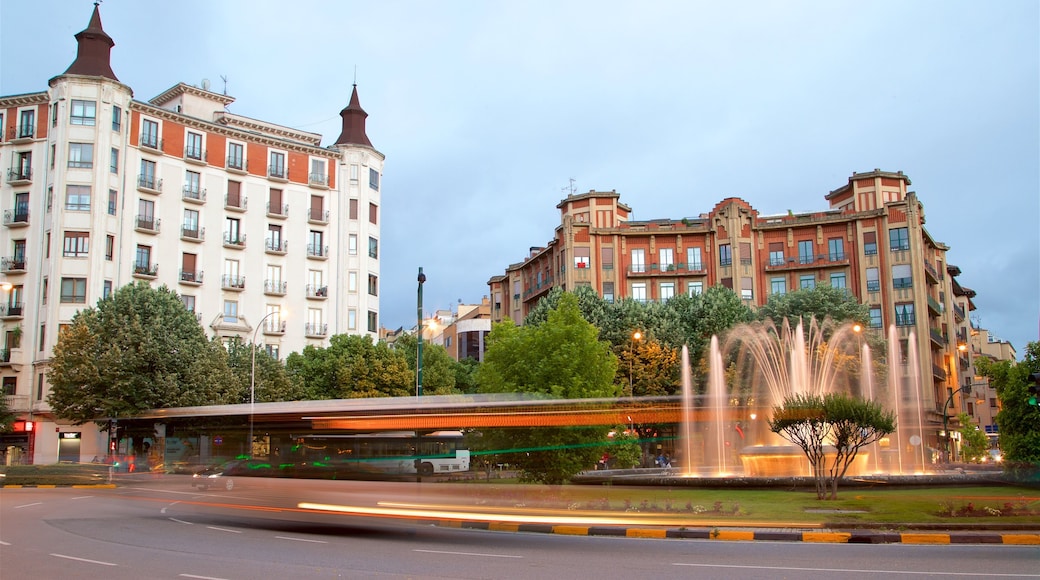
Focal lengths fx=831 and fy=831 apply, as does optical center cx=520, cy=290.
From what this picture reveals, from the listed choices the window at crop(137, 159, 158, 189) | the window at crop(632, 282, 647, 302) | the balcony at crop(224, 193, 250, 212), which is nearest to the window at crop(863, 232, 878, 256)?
the window at crop(632, 282, 647, 302)

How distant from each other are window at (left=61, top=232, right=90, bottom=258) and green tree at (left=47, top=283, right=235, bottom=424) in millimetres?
6986

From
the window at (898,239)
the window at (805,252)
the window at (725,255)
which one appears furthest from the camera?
the window at (725,255)

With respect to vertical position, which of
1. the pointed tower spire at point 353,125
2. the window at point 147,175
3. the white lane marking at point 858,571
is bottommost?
the white lane marking at point 858,571

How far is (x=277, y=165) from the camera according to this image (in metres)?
59.5

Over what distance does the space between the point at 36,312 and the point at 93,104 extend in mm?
12869

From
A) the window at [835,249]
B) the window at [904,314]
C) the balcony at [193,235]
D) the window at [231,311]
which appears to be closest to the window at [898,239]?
the window at [835,249]

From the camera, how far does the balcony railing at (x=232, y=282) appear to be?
5547 centimetres

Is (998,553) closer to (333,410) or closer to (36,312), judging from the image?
(333,410)

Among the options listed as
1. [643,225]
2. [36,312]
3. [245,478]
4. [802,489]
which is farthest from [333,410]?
[643,225]

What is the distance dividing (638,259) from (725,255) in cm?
694

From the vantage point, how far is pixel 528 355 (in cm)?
2608

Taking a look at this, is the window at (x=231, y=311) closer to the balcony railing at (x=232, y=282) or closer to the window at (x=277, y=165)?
the balcony railing at (x=232, y=282)

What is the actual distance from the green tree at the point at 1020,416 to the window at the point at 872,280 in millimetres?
38956

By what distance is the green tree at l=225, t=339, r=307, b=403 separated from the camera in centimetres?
4641
